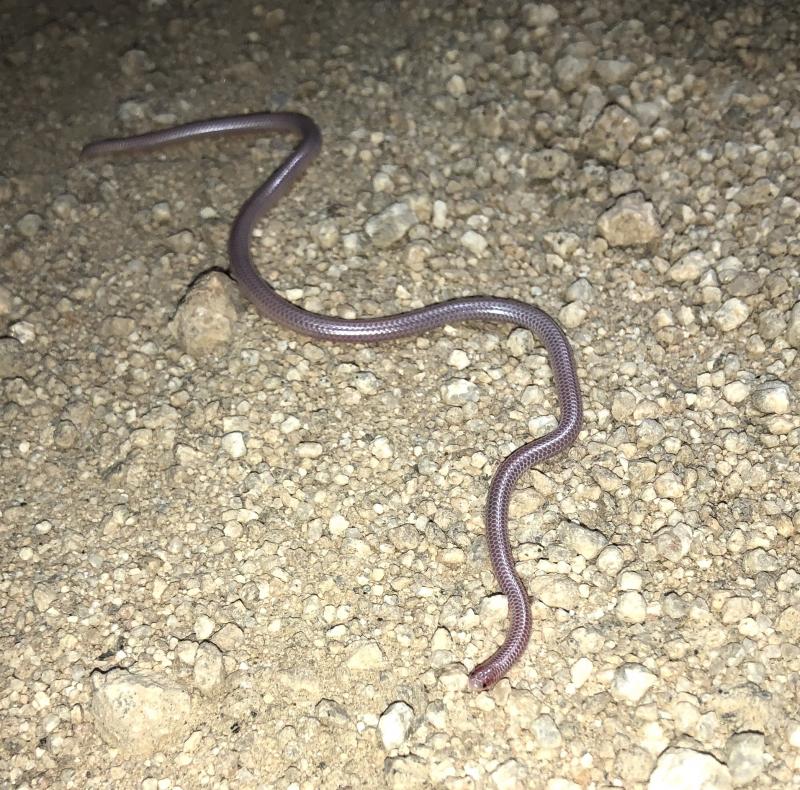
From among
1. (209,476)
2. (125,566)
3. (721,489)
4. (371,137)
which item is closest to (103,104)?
(371,137)

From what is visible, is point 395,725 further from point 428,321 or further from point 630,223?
point 630,223

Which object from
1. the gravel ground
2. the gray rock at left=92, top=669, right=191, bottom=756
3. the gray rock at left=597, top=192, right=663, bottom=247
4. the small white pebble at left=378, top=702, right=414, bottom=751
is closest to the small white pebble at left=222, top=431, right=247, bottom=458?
the gravel ground

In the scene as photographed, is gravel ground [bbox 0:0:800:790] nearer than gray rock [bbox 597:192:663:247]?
Yes

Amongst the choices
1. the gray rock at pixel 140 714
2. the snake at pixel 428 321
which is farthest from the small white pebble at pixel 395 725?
the gray rock at pixel 140 714

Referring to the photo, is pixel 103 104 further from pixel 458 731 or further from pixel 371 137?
pixel 458 731

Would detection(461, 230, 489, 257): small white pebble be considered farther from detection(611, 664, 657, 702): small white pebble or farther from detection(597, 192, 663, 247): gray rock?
detection(611, 664, 657, 702): small white pebble

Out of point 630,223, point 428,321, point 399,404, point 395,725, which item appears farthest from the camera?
point 630,223

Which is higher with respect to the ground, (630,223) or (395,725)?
(630,223)

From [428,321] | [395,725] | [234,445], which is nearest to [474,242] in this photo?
[428,321]
